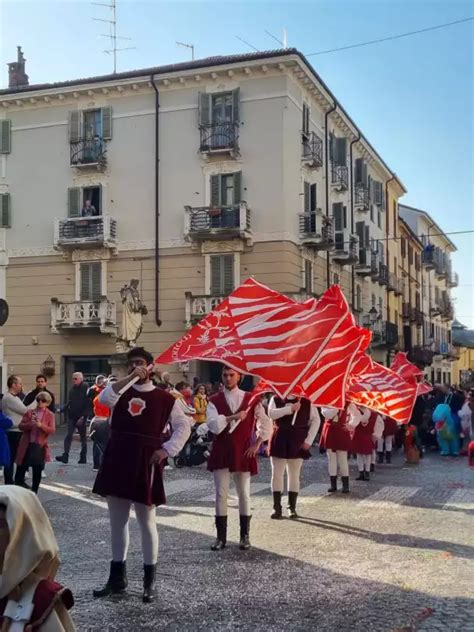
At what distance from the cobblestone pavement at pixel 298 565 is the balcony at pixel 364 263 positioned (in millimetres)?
28368

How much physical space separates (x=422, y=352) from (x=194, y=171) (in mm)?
30389

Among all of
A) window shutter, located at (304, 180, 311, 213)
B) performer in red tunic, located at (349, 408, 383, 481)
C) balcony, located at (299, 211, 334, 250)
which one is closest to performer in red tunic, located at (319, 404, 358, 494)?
performer in red tunic, located at (349, 408, 383, 481)

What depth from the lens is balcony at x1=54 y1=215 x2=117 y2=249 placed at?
31.5m

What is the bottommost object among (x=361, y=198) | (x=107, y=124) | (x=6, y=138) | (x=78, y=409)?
(x=78, y=409)

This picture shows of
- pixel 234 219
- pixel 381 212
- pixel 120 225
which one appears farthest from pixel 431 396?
pixel 381 212

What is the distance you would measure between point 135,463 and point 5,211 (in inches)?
1140

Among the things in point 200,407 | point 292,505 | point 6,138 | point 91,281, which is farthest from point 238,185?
point 292,505

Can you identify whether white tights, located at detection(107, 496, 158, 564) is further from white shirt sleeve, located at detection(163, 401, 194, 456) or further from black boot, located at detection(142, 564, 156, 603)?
white shirt sleeve, located at detection(163, 401, 194, 456)

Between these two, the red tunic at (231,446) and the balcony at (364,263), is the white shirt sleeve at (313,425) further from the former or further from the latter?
the balcony at (364,263)

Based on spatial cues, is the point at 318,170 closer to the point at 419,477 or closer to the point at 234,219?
the point at 234,219

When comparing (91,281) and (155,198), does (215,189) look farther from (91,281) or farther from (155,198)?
(91,281)

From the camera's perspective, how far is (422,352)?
56.5 m

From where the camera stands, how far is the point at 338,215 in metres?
36.9

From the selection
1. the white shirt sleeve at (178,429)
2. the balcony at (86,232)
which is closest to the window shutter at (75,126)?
the balcony at (86,232)
